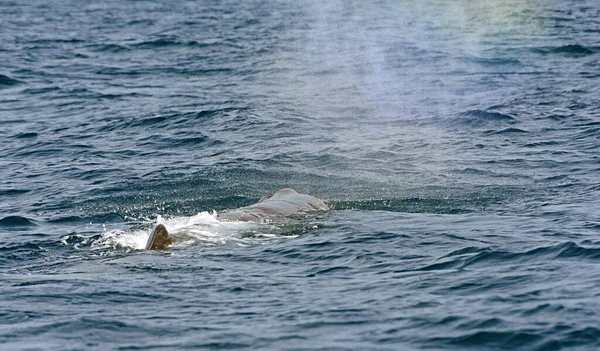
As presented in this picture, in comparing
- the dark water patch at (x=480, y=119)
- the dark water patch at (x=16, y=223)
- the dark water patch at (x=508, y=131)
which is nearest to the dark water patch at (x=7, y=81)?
the dark water patch at (x=480, y=119)

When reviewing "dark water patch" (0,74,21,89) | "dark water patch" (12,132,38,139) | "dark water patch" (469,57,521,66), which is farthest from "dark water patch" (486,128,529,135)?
"dark water patch" (0,74,21,89)

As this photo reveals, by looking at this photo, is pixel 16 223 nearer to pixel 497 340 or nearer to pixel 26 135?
pixel 26 135

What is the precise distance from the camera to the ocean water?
10.6 m

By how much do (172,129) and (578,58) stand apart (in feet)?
46.7

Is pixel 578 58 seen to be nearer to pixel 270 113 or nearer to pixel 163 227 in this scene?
pixel 270 113

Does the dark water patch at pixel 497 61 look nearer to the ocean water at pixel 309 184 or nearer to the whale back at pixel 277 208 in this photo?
the ocean water at pixel 309 184

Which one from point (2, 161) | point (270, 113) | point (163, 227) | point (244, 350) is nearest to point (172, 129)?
point (270, 113)

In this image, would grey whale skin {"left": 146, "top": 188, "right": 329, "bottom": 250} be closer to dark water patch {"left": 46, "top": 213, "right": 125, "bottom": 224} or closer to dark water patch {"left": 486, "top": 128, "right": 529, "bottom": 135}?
dark water patch {"left": 46, "top": 213, "right": 125, "bottom": 224}

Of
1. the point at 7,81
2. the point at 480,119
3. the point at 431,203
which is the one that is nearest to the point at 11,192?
the point at 431,203

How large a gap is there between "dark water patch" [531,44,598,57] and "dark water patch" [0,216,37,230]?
21274 mm

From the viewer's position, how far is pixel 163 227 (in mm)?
13945

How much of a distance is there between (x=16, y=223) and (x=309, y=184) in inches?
222

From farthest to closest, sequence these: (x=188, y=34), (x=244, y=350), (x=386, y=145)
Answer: (x=188, y=34)
(x=386, y=145)
(x=244, y=350)

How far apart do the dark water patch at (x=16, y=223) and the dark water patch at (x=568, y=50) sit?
21.3 meters
